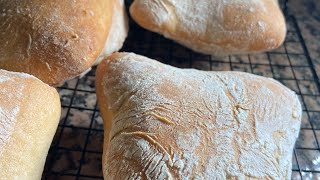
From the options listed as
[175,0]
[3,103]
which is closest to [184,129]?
[3,103]

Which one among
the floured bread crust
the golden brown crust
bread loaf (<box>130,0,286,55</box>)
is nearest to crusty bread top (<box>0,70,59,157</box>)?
the golden brown crust

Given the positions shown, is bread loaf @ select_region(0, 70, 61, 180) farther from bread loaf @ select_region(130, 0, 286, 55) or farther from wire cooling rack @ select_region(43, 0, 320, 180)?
bread loaf @ select_region(130, 0, 286, 55)

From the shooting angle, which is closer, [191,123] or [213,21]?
[191,123]

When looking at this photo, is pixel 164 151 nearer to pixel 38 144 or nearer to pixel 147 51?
pixel 38 144

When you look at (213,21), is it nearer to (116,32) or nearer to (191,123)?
(116,32)

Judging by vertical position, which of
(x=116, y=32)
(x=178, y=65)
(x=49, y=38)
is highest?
(x=49, y=38)

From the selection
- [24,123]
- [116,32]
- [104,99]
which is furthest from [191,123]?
[116,32]

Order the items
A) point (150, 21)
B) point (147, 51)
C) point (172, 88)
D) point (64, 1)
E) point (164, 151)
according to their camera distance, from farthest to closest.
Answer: point (147, 51)
point (150, 21)
point (64, 1)
point (172, 88)
point (164, 151)
